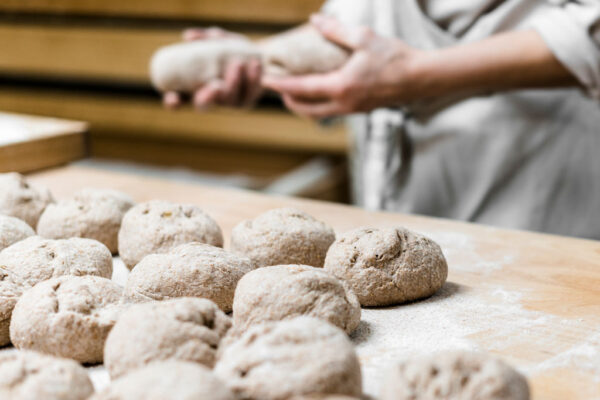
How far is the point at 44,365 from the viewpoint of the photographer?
82cm

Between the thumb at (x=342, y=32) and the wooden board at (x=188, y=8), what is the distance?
1405mm

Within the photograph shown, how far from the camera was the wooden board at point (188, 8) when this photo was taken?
3373mm

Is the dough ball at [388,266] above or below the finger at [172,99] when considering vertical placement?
below

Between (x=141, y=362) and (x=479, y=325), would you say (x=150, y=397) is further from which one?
(x=479, y=325)

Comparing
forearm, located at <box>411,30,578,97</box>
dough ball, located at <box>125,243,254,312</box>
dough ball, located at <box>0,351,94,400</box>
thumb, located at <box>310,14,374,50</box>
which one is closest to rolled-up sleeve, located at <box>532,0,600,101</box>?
forearm, located at <box>411,30,578,97</box>

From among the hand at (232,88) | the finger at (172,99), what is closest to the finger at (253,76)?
the hand at (232,88)

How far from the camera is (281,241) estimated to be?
4.21 feet

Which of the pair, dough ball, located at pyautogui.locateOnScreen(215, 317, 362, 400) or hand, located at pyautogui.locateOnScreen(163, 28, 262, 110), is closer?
dough ball, located at pyautogui.locateOnScreen(215, 317, 362, 400)

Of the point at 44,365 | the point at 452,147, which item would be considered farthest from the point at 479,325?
the point at 452,147

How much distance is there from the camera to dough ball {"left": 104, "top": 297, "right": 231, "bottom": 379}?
0.86m

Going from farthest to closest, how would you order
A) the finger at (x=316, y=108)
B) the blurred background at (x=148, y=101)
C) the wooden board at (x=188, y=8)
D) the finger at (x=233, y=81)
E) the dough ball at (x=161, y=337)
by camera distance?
the blurred background at (x=148, y=101) < the wooden board at (x=188, y=8) < the finger at (x=233, y=81) < the finger at (x=316, y=108) < the dough ball at (x=161, y=337)

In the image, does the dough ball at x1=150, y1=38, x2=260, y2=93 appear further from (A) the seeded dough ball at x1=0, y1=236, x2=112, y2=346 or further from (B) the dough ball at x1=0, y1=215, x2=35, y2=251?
(A) the seeded dough ball at x1=0, y1=236, x2=112, y2=346

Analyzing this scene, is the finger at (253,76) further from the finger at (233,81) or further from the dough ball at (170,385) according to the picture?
the dough ball at (170,385)

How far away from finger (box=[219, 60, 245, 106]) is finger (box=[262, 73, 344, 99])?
78 mm
